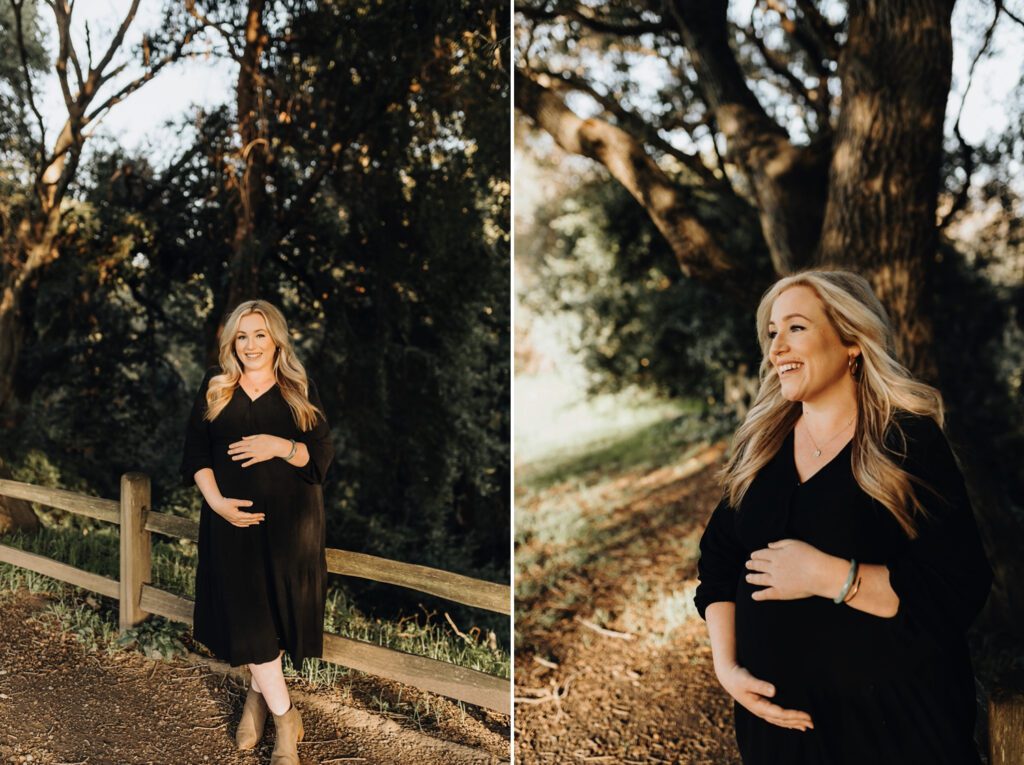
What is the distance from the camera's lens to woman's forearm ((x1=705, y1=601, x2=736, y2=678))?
1.85m

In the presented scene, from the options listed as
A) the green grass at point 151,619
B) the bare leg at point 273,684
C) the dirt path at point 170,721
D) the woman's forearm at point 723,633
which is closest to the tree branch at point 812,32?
the green grass at point 151,619

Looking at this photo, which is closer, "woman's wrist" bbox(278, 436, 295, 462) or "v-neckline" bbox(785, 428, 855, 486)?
"v-neckline" bbox(785, 428, 855, 486)

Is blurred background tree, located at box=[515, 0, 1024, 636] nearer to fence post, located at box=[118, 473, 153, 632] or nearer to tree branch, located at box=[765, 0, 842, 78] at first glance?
tree branch, located at box=[765, 0, 842, 78]

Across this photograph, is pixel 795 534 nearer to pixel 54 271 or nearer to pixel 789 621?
pixel 789 621

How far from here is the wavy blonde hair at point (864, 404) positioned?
1.62 m

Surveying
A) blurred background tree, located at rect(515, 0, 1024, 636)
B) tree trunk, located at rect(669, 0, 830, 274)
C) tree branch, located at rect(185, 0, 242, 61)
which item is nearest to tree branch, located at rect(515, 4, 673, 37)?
blurred background tree, located at rect(515, 0, 1024, 636)

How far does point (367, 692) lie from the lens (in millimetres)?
3607

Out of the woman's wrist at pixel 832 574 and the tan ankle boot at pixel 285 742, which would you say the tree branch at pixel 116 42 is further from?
the woman's wrist at pixel 832 574

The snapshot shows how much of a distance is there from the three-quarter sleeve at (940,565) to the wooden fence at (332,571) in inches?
65.5

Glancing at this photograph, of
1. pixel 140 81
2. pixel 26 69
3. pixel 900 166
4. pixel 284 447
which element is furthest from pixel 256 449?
pixel 26 69

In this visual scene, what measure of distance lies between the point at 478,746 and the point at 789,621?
84.5 inches

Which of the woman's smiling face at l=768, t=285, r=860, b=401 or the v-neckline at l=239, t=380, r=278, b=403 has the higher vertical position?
the woman's smiling face at l=768, t=285, r=860, b=401

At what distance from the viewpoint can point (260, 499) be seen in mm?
2871

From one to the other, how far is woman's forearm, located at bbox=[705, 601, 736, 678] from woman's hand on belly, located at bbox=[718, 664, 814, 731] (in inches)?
0.6
